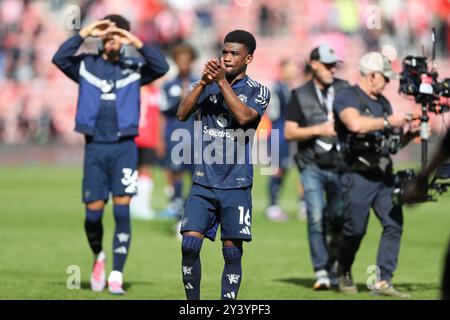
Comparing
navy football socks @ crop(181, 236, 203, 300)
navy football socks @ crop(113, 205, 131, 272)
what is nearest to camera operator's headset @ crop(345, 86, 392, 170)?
navy football socks @ crop(113, 205, 131, 272)

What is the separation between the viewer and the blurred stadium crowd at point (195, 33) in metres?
36.0

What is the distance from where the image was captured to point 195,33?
38.0 m

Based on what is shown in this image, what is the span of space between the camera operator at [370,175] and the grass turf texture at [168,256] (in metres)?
0.52

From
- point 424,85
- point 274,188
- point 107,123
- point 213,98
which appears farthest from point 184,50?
point 213,98

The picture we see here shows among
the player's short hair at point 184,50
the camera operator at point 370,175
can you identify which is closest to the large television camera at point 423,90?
the camera operator at point 370,175

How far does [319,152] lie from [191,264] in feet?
12.7

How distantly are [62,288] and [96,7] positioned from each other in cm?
2508

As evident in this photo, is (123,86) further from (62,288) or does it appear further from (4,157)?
(4,157)

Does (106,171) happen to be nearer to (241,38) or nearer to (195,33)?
(241,38)

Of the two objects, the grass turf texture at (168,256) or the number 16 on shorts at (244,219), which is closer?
the number 16 on shorts at (244,219)

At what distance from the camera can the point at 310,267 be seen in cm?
1466

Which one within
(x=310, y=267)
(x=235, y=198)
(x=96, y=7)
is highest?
(x=96, y=7)

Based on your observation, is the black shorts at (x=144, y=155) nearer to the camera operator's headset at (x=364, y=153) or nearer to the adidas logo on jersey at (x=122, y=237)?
the adidas logo on jersey at (x=122, y=237)

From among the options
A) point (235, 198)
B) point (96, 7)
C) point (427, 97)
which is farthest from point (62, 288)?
point (96, 7)
